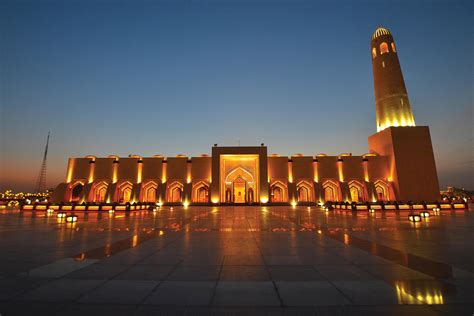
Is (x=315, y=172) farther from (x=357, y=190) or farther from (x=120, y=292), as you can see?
(x=120, y=292)

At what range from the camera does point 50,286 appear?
3188 mm

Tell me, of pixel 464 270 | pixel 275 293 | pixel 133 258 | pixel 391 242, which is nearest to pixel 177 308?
pixel 275 293

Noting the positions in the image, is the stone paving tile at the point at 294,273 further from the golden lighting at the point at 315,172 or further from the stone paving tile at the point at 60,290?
the golden lighting at the point at 315,172

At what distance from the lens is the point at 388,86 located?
3903cm

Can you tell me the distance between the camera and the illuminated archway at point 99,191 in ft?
126

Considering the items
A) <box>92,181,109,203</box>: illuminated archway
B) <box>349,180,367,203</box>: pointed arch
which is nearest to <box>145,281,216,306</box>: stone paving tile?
<box>349,180,367,203</box>: pointed arch

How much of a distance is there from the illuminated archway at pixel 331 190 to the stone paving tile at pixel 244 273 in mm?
34913

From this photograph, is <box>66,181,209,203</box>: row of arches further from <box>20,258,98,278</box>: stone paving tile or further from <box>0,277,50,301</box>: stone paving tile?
<box>0,277,50,301</box>: stone paving tile

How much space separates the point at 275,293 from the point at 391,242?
4822 mm

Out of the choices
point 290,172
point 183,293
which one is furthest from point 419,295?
point 290,172

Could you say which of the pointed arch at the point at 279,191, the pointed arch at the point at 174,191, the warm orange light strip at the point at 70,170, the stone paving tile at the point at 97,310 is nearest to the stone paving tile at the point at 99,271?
the stone paving tile at the point at 97,310

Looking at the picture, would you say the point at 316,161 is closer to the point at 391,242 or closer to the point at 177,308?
the point at 391,242

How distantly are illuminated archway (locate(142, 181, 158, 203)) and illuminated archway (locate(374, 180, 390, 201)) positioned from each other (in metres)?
33.0

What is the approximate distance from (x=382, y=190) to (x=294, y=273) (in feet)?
135
